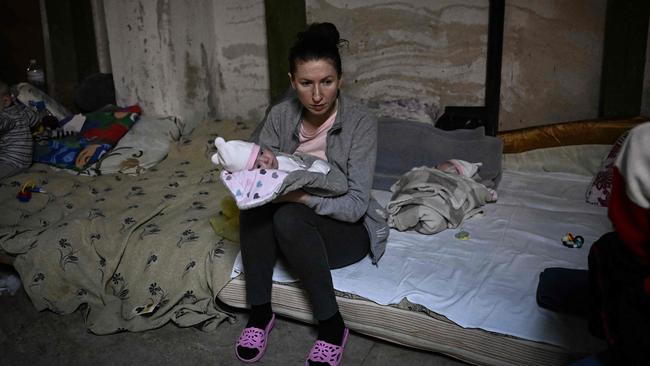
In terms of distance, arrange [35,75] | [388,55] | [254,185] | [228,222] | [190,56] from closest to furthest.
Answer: [254,185], [228,222], [388,55], [190,56], [35,75]

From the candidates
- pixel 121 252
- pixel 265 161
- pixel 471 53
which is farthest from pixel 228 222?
pixel 471 53

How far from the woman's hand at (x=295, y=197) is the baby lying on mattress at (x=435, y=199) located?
603mm

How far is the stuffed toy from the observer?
2209 mm

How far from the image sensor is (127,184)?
120 inches

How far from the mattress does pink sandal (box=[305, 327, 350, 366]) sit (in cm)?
15

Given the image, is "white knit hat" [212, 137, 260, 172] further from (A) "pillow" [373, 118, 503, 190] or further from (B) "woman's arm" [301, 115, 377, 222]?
(A) "pillow" [373, 118, 503, 190]

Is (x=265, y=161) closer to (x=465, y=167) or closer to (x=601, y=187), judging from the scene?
(x=465, y=167)

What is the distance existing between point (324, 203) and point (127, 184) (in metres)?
1.65

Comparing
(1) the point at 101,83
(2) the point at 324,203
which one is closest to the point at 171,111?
(1) the point at 101,83

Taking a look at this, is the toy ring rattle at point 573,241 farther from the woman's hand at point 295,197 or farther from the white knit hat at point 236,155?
the white knit hat at point 236,155

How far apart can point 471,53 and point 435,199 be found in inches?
51.1

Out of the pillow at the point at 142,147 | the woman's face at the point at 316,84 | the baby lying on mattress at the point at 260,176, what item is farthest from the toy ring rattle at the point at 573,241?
the pillow at the point at 142,147

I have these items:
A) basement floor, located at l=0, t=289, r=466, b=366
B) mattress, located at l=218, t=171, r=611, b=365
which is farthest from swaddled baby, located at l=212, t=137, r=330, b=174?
basement floor, located at l=0, t=289, r=466, b=366

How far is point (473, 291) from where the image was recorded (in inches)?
71.0
